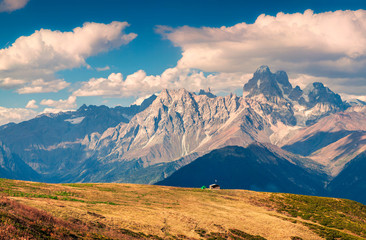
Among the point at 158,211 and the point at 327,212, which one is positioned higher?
the point at 158,211

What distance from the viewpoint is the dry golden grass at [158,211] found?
164 feet

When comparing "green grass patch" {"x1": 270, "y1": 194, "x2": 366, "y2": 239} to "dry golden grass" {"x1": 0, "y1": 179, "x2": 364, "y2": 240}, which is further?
"green grass patch" {"x1": 270, "y1": 194, "x2": 366, "y2": 239}

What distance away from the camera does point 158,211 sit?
6384cm

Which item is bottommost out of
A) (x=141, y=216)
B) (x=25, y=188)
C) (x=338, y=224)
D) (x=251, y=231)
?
(x=338, y=224)

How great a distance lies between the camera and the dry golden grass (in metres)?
50.0

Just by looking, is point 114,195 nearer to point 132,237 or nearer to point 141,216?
point 141,216

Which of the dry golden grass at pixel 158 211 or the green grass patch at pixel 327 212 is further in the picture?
the green grass patch at pixel 327 212

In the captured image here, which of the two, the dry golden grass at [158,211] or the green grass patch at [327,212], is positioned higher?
the dry golden grass at [158,211]

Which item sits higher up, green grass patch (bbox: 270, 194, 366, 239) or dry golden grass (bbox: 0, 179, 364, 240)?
dry golden grass (bbox: 0, 179, 364, 240)

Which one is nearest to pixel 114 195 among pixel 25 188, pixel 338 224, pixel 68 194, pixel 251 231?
pixel 68 194

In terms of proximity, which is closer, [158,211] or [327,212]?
[158,211]

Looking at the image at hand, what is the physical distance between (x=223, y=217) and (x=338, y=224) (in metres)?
35.0

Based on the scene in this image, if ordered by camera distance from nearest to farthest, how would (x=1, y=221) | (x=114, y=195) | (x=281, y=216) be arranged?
1. (x=1, y=221)
2. (x=114, y=195)
3. (x=281, y=216)

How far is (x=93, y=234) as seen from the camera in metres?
38.8
